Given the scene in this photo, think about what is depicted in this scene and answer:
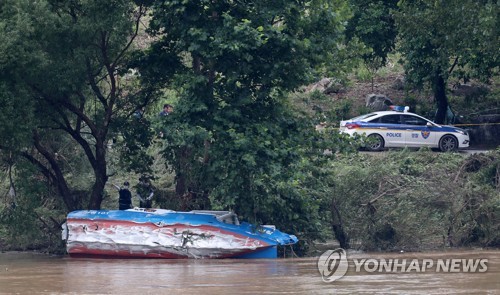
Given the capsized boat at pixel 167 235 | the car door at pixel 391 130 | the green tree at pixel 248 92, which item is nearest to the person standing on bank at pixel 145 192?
the capsized boat at pixel 167 235

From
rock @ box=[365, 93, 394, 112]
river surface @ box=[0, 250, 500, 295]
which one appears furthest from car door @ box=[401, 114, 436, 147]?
river surface @ box=[0, 250, 500, 295]

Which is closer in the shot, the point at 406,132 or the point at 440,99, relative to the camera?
the point at 406,132

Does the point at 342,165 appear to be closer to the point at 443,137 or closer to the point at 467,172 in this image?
the point at 467,172

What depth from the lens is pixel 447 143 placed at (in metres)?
30.8

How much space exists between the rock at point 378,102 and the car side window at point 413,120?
4603mm

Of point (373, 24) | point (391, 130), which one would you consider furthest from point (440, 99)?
point (391, 130)

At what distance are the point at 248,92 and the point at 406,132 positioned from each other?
426 inches

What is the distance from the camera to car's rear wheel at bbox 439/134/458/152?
101ft

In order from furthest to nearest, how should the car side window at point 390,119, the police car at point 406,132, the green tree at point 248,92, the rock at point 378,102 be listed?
the rock at point 378,102 → the car side window at point 390,119 → the police car at point 406,132 → the green tree at point 248,92

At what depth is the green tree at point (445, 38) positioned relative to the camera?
22422 mm

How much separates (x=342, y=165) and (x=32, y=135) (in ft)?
30.4

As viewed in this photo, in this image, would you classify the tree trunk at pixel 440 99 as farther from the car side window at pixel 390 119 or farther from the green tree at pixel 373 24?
the car side window at pixel 390 119

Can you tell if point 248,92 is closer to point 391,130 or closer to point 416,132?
point 391,130

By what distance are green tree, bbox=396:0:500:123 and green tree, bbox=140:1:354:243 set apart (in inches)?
136
